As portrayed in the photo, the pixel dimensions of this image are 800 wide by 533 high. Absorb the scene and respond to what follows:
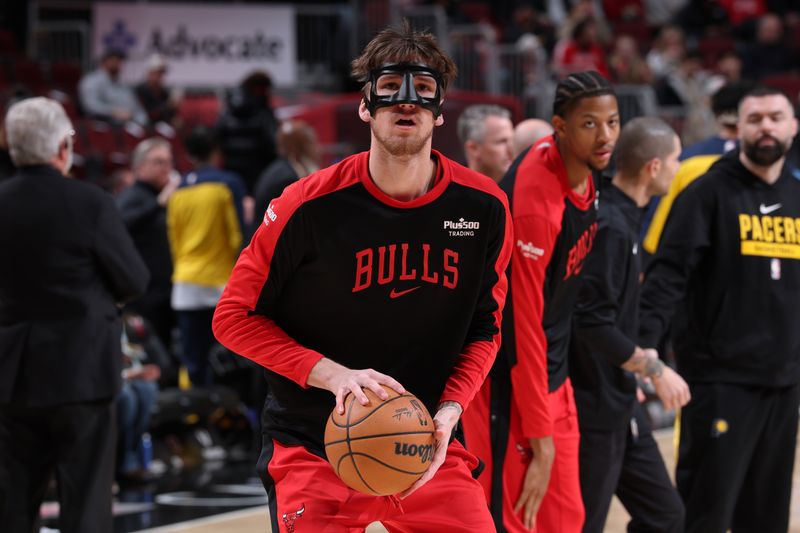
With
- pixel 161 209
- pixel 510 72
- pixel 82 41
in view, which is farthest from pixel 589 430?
pixel 82 41

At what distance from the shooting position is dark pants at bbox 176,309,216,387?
9375mm

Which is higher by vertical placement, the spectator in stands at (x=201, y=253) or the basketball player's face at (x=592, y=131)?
the basketball player's face at (x=592, y=131)

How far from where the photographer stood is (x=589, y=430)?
4.88 metres

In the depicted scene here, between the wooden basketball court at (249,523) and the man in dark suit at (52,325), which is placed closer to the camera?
the man in dark suit at (52,325)

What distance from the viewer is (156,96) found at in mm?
13617

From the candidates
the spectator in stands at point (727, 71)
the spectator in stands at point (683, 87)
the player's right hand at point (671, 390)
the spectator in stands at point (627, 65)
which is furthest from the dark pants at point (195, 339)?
the spectator in stands at point (727, 71)

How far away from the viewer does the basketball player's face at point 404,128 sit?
11.4 ft

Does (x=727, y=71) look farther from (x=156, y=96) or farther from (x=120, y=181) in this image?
(x=120, y=181)

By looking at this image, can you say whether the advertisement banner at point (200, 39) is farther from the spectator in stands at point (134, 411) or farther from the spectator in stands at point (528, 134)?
the spectator in stands at point (528, 134)

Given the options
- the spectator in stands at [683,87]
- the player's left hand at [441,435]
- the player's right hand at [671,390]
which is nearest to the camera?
the player's left hand at [441,435]

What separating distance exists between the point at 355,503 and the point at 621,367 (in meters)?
1.71

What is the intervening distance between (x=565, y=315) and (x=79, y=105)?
10568 millimetres

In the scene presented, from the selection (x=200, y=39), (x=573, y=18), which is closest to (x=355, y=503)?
(x=200, y=39)

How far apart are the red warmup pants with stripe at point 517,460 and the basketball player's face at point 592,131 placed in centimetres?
83
